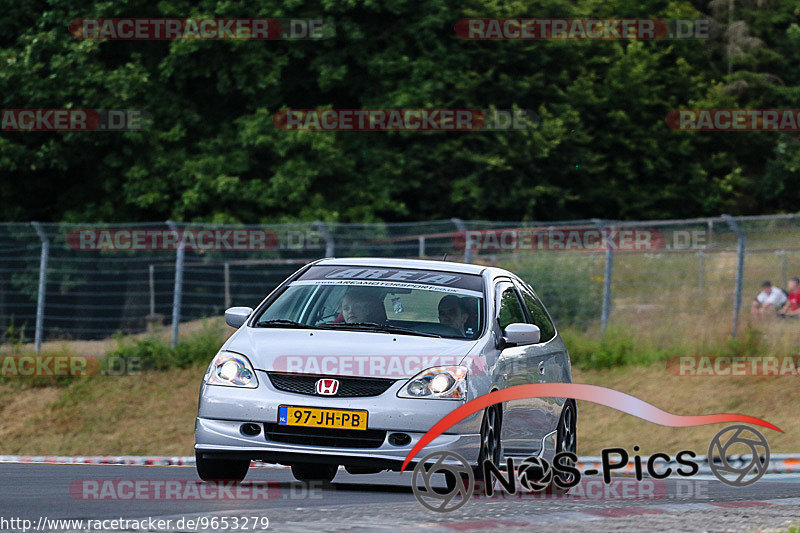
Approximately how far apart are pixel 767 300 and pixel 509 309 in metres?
11.5

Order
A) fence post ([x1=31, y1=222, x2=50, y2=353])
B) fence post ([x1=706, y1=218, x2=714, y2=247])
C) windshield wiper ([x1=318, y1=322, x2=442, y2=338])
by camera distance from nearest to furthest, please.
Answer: windshield wiper ([x1=318, y1=322, x2=442, y2=338]) → fence post ([x1=706, y1=218, x2=714, y2=247]) → fence post ([x1=31, y1=222, x2=50, y2=353])

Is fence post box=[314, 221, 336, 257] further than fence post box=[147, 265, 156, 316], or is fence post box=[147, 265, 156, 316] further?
fence post box=[147, 265, 156, 316]

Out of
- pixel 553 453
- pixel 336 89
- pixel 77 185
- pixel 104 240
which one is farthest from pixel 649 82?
pixel 553 453

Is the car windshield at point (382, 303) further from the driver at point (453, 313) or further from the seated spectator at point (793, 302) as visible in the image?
the seated spectator at point (793, 302)

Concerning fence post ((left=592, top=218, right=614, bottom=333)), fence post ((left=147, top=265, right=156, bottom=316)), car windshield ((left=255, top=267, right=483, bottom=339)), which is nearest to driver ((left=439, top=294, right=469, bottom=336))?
car windshield ((left=255, top=267, right=483, bottom=339))

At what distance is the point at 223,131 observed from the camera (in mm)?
35188

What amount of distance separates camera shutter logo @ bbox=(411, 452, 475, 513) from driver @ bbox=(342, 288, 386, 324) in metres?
1.25

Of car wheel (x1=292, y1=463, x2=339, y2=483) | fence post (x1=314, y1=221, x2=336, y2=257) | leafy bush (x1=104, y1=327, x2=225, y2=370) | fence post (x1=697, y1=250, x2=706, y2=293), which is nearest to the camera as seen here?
car wheel (x1=292, y1=463, x2=339, y2=483)

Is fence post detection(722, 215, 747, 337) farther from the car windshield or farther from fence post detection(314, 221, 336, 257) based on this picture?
the car windshield

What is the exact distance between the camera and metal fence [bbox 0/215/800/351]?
21531 mm

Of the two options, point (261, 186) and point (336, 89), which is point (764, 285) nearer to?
point (261, 186)

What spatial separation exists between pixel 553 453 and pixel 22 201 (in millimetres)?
27080

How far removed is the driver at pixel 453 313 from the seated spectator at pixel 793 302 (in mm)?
11371

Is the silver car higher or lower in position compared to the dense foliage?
lower
